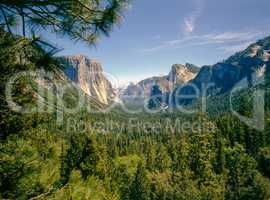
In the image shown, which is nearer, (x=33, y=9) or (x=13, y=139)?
(x=33, y=9)

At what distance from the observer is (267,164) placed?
65000 mm

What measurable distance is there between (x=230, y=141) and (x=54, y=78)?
81.2 m

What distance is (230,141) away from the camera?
82812 millimetres

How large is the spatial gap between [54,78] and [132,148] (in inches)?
4236

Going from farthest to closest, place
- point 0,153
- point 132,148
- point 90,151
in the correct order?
point 132,148
point 90,151
point 0,153

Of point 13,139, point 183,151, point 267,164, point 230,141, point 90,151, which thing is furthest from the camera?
point 230,141

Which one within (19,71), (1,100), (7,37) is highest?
(7,37)

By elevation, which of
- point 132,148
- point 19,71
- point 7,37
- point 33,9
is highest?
point 33,9

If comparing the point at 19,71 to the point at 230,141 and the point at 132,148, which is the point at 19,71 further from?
the point at 132,148

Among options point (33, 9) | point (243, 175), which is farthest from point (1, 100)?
point (243, 175)

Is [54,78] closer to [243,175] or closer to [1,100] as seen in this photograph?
[1,100]

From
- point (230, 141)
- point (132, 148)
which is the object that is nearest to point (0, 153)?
point (230, 141)

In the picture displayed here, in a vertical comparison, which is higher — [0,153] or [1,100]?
[1,100]

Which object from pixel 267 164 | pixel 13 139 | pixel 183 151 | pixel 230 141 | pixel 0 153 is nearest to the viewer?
pixel 0 153
